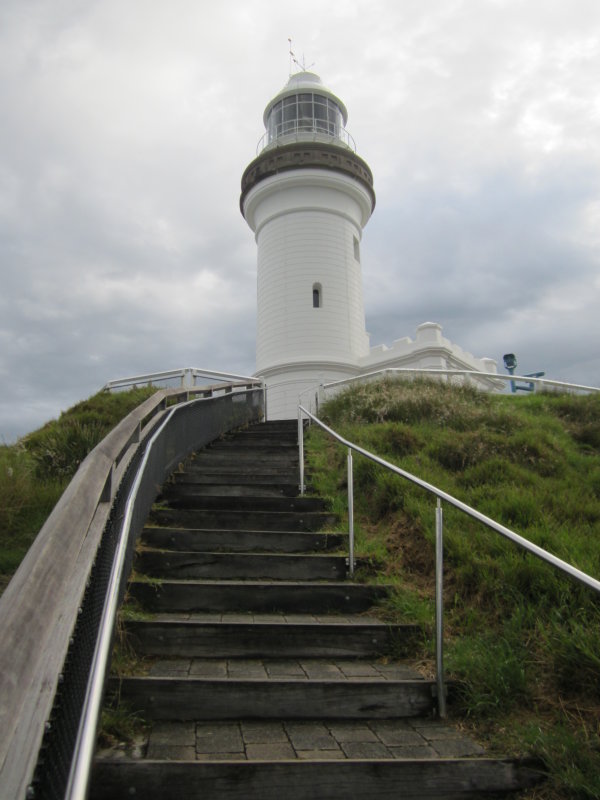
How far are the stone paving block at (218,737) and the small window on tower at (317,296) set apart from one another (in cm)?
1701

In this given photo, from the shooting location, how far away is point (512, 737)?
10.3 feet

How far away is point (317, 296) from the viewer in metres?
19.9

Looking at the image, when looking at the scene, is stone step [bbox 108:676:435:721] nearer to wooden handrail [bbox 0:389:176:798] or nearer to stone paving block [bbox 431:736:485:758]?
stone paving block [bbox 431:736:485:758]

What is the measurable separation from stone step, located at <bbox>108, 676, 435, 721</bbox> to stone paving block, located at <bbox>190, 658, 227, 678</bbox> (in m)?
0.26

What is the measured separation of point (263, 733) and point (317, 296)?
57.3 ft

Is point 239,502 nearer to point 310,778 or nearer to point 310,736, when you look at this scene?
point 310,736

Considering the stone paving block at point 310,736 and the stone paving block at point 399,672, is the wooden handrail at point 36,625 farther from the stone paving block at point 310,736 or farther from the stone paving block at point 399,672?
the stone paving block at point 399,672

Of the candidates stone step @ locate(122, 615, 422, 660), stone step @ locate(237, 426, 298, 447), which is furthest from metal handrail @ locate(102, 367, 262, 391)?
stone step @ locate(122, 615, 422, 660)

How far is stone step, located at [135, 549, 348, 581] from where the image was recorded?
5089 mm

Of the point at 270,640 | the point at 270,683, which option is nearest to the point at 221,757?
the point at 270,683

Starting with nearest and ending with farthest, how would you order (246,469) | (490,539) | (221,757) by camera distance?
(221,757), (490,539), (246,469)

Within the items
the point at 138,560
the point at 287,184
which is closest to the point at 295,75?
the point at 287,184

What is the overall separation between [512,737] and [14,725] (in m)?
2.71

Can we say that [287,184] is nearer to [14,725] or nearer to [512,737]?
[512,737]
